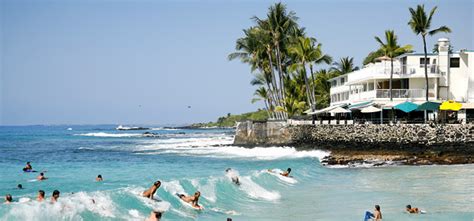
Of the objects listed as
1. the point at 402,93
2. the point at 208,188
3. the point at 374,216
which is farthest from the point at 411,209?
the point at 402,93

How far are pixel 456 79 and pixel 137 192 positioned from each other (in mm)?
33654

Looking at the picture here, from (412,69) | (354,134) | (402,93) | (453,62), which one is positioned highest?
(453,62)

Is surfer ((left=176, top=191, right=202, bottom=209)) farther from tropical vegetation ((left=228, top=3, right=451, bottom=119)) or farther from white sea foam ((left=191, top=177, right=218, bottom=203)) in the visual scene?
tropical vegetation ((left=228, top=3, right=451, bottom=119))

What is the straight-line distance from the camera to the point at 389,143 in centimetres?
4206

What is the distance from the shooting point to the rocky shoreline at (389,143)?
37562mm

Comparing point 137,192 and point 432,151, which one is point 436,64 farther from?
point 137,192

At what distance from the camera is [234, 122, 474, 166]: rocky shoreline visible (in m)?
37.6

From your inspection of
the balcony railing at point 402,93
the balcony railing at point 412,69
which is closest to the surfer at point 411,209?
the balcony railing at point 402,93

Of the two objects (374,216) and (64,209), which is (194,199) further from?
(374,216)

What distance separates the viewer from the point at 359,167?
35562mm

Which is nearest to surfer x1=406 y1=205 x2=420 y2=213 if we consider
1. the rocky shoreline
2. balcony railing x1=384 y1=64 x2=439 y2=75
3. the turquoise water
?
the turquoise water

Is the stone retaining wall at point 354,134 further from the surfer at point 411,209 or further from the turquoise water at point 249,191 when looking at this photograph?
the surfer at point 411,209

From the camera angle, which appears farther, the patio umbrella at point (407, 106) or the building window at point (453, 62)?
the building window at point (453, 62)

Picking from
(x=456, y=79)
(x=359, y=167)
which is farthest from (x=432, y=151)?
(x=456, y=79)
